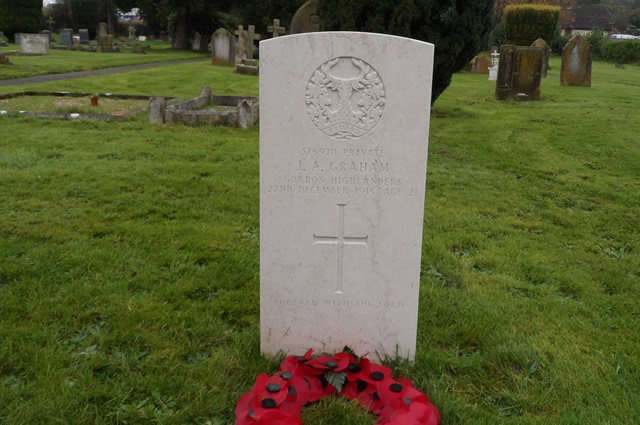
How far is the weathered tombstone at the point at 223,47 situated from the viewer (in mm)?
23047

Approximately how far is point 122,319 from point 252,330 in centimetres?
→ 80

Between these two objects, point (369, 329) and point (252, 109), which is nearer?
point (369, 329)

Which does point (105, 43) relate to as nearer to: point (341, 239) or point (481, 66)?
point (481, 66)

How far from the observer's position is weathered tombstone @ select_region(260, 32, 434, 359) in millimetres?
2664

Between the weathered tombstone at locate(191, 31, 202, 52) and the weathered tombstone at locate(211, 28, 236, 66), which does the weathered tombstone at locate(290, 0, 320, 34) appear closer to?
the weathered tombstone at locate(211, 28, 236, 66)

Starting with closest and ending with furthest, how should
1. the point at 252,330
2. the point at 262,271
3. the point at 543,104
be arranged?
the point at 262,271, the point at 252,330, the point at 543,104

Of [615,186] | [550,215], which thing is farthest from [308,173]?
[615,186]

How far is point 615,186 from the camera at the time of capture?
6.52 m

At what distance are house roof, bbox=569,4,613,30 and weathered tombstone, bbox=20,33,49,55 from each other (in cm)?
6459

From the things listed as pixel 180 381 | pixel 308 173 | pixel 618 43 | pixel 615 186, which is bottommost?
pixel 180 381

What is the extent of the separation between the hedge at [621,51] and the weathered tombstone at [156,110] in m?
34.0

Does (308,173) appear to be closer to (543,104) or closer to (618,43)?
(543,104)

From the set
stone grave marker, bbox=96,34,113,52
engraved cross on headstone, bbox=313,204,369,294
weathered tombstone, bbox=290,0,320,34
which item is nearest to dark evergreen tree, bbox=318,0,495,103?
weathered tombstone, bbox=290,0,320,34

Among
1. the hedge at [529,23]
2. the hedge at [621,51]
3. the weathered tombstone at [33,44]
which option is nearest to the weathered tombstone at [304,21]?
the hedge at [529,23]
